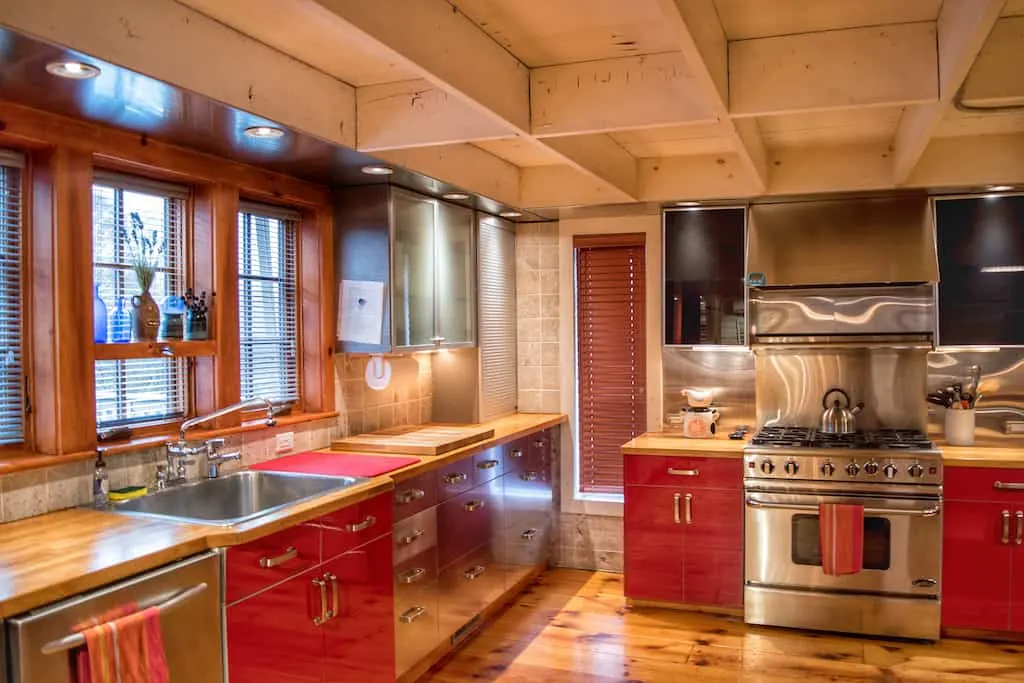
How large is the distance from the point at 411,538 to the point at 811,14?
7.80ft

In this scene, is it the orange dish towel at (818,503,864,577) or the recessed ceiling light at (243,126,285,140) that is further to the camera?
the orange dish towel at (818,503,864,577)

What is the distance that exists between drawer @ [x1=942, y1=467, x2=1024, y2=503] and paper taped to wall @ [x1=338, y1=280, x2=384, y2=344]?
2819mm

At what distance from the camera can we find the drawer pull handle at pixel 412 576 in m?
3.28

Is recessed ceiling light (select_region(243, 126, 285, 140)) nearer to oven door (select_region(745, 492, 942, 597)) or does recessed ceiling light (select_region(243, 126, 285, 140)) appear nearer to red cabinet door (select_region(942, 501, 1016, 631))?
oven door (select_region(745, 492, 942, 597))

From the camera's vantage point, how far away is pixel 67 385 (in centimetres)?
260

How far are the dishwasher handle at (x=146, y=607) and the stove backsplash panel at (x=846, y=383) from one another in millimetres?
3443

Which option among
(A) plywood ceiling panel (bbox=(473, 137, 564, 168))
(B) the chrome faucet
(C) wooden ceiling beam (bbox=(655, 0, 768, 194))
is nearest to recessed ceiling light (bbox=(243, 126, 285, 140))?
(B) the chrome faucet

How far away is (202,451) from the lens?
9.84 feet

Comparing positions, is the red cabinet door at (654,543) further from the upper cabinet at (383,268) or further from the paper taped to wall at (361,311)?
the paper taped to wall at (361,311)

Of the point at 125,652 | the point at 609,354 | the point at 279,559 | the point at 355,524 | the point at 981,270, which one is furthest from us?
the point at 609,354

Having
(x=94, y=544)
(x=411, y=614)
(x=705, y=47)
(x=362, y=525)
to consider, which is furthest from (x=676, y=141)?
(x=94, y=544)

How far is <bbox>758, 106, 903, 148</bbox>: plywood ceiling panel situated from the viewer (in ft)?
11.5

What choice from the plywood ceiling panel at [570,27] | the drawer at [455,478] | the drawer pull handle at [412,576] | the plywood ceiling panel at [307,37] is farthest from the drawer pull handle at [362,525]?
the plywood ceiling panel at [570,27]

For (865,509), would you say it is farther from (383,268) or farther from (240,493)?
(240,493)
